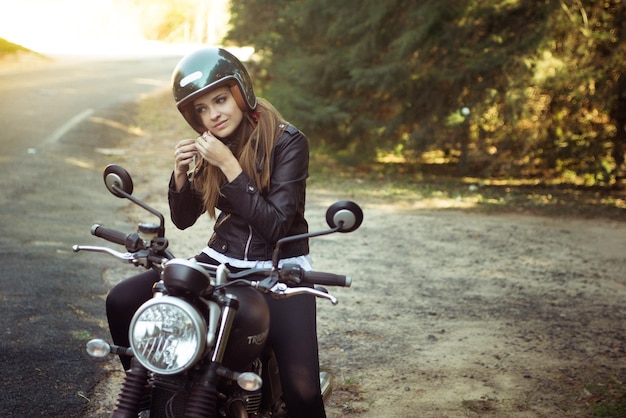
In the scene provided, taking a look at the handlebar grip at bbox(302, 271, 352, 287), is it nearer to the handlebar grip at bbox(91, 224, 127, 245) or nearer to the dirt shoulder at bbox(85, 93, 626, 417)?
the handlebar grip at bbox(91, 224, 127, 245)

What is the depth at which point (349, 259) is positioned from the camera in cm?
790

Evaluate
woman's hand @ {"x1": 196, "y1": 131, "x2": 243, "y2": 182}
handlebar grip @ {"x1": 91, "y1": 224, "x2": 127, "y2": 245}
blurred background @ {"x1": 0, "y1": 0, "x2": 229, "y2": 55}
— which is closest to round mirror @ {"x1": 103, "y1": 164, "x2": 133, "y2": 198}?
handlebar grip @ {"x1": 91, "y1": 224, "x2": 127, "y2": 245}

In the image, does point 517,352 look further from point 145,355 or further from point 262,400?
point 145,355

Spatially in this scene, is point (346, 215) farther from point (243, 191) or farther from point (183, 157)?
point (183, 157)

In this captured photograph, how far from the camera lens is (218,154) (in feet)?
9.27

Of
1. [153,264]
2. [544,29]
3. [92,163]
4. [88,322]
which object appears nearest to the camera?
[153,264]

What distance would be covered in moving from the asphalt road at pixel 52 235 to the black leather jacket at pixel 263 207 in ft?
4.81

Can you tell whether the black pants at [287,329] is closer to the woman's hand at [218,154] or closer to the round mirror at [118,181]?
the round mirror at [118,181]

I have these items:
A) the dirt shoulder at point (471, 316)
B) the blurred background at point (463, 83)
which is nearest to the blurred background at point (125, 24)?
the blurred background at point (463, 83)

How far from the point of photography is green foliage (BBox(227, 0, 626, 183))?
11.9 meters

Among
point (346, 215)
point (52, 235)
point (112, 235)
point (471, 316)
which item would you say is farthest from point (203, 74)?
point (52, 235)

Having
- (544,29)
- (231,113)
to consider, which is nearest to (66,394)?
(231,113)

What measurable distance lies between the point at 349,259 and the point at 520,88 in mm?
5549

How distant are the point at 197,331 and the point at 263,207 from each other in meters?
0.80
